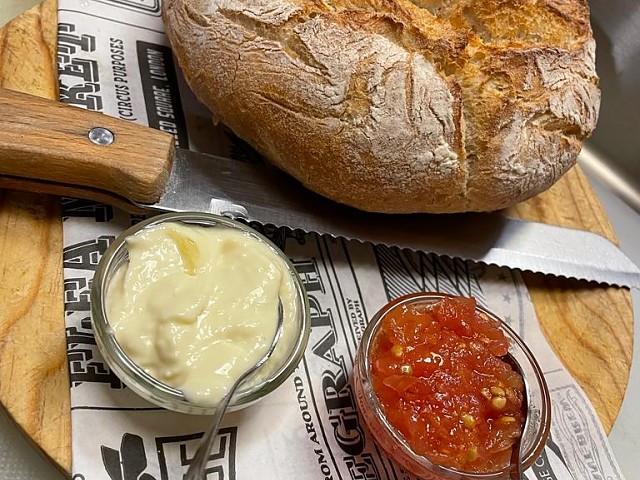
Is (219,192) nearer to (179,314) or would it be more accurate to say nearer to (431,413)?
(179,314)

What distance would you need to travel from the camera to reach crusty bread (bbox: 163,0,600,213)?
1.41 metres

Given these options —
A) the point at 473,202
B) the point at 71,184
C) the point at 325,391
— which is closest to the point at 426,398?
the point at 325,391

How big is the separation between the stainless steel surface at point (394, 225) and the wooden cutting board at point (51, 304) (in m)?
0.07

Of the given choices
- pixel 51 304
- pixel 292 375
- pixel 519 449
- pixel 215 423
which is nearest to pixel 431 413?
pixel 519 449

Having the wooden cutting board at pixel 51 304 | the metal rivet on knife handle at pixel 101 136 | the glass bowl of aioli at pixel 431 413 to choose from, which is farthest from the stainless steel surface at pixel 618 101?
the metal rivet on knife handle at pixel 101 136

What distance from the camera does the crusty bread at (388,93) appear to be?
1413mm

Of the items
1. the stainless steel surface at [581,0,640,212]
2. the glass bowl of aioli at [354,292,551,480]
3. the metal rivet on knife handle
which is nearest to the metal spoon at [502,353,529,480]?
the glass bowl of aioli at [354,292,551,480]

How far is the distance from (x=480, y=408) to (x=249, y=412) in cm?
46

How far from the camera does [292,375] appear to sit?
1.39m

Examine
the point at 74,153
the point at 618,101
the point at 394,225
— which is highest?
the point at 618,101

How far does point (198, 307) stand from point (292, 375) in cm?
30

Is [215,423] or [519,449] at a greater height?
[215,423]

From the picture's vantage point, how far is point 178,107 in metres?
1.68

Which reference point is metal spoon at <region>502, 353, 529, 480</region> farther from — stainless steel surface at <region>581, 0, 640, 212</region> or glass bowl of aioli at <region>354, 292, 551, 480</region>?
stainless steel surface at <region>581, 0, 640, 212</region>
